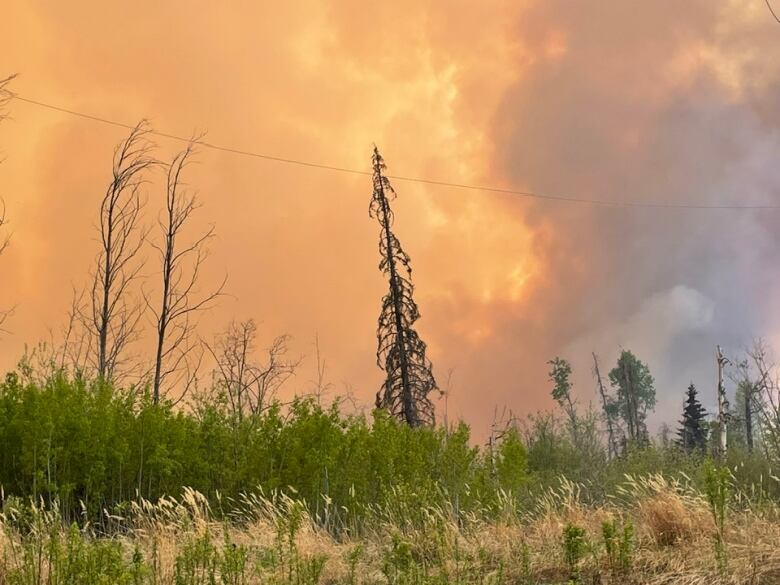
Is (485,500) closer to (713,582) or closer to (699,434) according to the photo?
(713,582)

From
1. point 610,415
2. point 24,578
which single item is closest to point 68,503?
point 24,578

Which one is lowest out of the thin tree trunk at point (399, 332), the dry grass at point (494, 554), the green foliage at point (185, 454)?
the dry grass at point (494, 554)

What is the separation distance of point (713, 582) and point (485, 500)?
882 centimetres

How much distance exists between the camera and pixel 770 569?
6270 millimetres

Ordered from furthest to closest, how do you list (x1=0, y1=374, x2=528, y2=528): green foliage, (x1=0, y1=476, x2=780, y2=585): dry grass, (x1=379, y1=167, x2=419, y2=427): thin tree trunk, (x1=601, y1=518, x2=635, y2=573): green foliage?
(x1=379, y1=167, x2=419, y2=427): thin tree trunk, (x1=0, y1=374, x2=528, y2=528): green foliage, (x1=601, y1=518, x2=635, y2=573): green foliage, (x1=0, y1=476, x2=780, y2=585): dry grass

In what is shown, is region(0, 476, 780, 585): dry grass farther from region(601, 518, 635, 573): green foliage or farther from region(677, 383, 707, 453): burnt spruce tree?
region(677, 383, 707, 453): burnt spruce tree

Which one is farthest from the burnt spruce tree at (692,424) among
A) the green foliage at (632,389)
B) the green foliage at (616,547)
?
the green foliage at (616,547)

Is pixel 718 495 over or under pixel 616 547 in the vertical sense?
over

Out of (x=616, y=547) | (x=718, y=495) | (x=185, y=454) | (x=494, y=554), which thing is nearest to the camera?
(x=718, y=495)

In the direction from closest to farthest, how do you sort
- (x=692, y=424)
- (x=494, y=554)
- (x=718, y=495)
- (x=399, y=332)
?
(x=718, y=495) < (x=494, y=554) < (x=399, y=332) < (x=692, y=424)

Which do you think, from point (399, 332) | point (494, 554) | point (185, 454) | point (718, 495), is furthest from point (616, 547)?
point (399, 332)

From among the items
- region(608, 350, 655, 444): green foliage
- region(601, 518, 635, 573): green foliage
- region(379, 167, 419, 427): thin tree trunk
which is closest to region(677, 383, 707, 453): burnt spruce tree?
region(608, 350, 655, 444): green foliage

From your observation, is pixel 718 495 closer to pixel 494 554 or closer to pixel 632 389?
pixel 494 554

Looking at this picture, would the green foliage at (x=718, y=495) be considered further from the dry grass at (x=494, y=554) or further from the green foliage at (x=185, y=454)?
the green foliage at (x=185, y=454)
